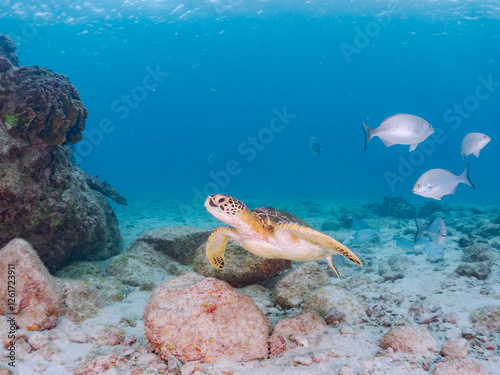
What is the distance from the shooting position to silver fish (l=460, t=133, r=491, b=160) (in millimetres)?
5031

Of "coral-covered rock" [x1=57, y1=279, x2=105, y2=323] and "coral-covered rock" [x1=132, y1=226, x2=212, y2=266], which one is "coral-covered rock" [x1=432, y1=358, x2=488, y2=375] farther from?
"coral-covered rock" [x1=132, y1=226, x2=212, y2=266]

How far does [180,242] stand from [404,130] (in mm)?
5248

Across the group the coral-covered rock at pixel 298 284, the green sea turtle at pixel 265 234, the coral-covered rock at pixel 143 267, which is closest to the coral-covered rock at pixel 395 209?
the coral-covered rock at pixel 298 284

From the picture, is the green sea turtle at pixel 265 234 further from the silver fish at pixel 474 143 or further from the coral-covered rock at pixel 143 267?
the silver fish at pixel 474 143

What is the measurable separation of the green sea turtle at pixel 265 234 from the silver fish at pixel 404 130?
3082 millimetres

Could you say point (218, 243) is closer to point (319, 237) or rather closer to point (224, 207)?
point (224, 207)

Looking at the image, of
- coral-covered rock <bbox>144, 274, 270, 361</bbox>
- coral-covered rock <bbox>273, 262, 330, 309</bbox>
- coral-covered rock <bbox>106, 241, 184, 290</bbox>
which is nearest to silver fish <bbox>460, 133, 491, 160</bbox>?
coral-covered rock <bbox>273, 262, 330, 309</bbox>

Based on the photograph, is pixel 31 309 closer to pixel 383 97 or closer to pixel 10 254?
pixel 10 254

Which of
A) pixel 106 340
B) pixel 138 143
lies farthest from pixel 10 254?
pixel 138 143

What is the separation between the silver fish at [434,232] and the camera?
16.2ft

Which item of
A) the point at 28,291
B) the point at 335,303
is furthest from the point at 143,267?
the point at 335,303

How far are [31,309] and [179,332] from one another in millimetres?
1501

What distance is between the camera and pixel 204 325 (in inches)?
93.4

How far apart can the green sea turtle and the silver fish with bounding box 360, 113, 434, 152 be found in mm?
3082
